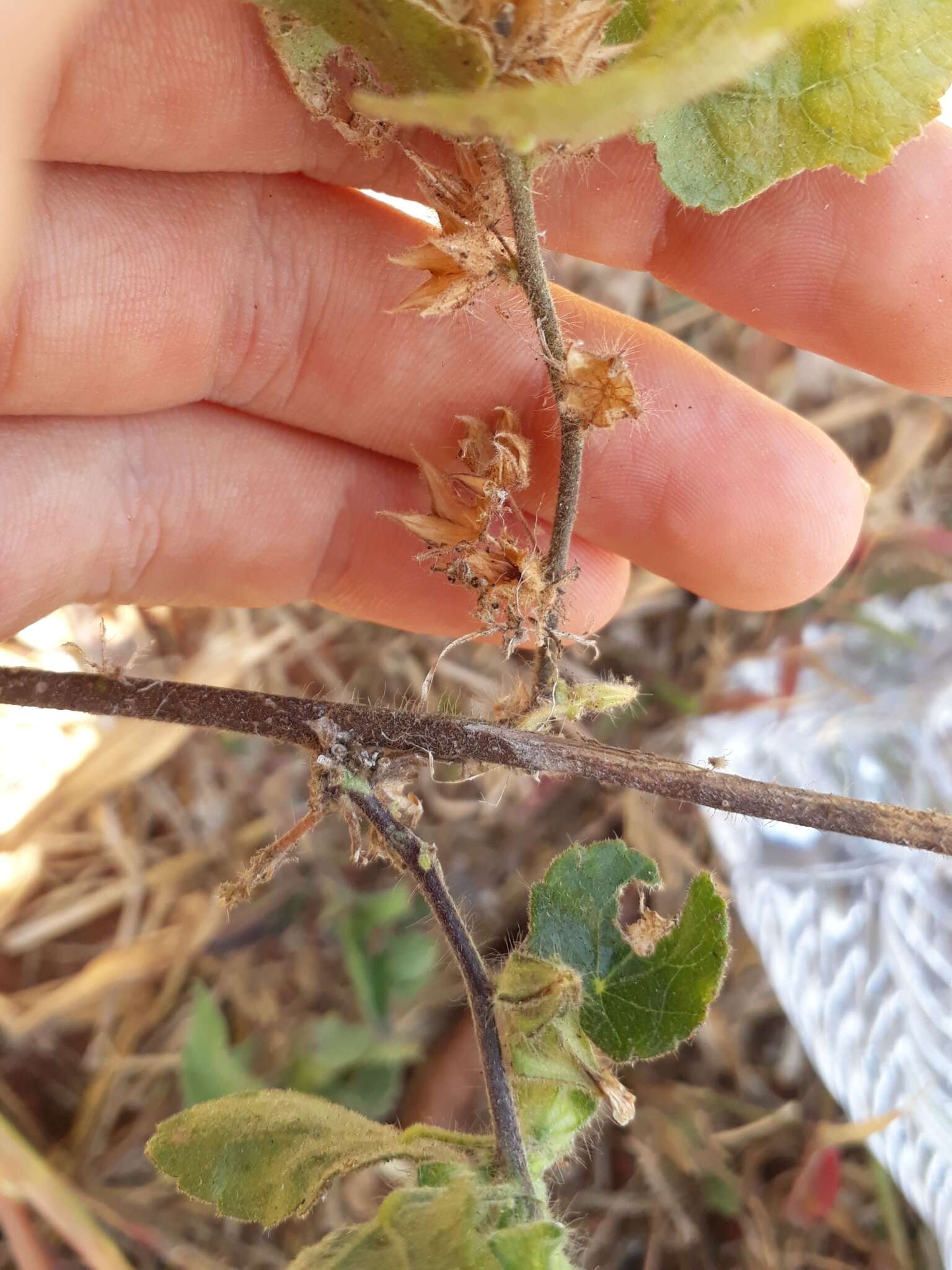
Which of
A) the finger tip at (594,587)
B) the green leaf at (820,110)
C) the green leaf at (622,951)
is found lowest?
the green leaf at (622,951)

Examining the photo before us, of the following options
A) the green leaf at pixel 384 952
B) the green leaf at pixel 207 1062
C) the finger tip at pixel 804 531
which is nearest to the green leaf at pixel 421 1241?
the finger tip at pixel 804 531

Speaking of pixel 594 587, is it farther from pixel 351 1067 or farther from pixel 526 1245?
pixel 351 1067

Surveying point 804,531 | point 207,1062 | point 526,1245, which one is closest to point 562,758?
point 526,1245

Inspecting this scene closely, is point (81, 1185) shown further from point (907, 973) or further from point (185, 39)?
point (185, 39)

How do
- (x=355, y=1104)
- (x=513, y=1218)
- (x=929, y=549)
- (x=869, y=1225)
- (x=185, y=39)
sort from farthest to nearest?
(x=929, y=549)
(x=869, y=1225)
(x=355, y=1104)
(x=185, y=39)
(x=513, y=1218)

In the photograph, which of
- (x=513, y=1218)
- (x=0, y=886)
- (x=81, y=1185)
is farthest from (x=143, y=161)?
(x=81, y=1185)

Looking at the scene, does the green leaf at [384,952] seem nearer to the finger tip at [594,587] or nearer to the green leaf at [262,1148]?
the finger tip at [594,587]

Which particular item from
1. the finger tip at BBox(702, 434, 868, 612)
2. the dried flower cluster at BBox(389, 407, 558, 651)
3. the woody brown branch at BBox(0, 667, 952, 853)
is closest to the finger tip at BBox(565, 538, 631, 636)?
the finger tip at BBox(702, 434, 868, 612)
